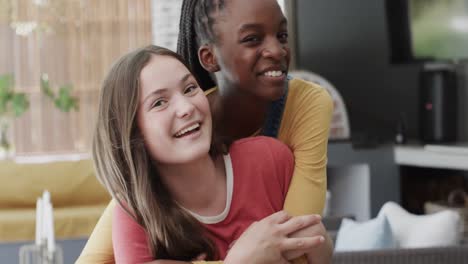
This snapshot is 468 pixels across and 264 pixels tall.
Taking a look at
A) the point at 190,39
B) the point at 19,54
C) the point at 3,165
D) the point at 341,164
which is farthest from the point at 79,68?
the point at 190,39

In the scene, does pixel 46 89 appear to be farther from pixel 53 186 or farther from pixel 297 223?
pixel 297 223

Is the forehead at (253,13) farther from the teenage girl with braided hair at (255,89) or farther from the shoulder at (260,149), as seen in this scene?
the shoulder at (260,149)

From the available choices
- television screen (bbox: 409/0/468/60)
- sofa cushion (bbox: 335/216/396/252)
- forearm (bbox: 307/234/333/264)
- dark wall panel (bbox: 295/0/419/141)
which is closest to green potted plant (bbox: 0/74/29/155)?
dark wall panel (bbox: 295/0/419/141)

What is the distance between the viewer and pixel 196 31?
1.18 metres

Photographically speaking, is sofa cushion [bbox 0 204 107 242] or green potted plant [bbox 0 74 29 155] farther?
green potted plant [bbox 0 74 29 155]

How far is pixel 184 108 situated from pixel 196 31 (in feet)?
0.69

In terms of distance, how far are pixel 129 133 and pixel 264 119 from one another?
8.8 inches

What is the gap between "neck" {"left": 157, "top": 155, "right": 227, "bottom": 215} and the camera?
1063mm

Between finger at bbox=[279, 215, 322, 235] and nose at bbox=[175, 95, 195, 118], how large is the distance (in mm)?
174

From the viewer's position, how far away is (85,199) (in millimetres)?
4949

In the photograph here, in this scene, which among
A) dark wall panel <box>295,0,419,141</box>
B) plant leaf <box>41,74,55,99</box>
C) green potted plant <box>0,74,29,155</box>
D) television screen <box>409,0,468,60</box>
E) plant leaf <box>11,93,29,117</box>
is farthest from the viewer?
plant leaf <box>41,74,55,99</box>

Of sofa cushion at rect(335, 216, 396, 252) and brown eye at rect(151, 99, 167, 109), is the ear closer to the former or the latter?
brown eye at rect(151, 99, 167, 109)

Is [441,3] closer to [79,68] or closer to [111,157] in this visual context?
[79,68]

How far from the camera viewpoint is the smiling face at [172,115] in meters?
1.01
